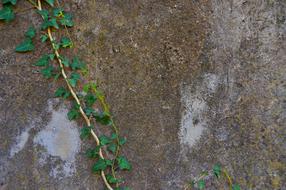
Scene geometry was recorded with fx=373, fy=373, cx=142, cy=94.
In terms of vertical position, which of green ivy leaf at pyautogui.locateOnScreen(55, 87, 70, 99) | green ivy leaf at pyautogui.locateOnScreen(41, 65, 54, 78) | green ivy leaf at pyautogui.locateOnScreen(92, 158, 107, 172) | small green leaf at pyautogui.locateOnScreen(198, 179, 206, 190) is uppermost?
green ivy leaf at pyautogui.locateOnScreen(41, 65, 54, 78)

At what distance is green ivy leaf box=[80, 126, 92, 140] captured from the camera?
1.66 metres

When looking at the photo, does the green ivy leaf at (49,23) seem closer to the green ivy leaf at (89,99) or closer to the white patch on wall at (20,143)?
the green ivy leaf at (89,99)

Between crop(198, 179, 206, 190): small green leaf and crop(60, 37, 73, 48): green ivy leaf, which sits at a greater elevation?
crop(60, 37, 73, 48): green ivy leaf

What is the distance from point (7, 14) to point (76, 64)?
384 millimetres

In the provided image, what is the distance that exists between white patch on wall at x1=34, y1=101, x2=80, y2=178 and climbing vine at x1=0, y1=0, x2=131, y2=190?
41 mm

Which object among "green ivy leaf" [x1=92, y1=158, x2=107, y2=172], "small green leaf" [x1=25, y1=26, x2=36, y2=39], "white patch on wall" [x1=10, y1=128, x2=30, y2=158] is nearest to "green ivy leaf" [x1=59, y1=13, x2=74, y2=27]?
"small green leaf" [x1=25, y1=26, x2=36, y2=39]

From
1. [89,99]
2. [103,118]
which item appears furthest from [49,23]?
[103,118]

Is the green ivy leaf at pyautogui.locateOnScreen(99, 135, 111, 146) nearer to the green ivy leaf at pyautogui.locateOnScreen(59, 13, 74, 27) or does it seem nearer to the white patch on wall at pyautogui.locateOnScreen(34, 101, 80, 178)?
the white patch on wall at pyautogui.locateOnScreen(34, 101, 80, 178)

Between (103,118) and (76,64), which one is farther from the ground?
(76,64)

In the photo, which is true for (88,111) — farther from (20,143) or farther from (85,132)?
(20,143)

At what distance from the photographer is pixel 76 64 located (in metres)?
1.69

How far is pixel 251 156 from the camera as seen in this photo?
165 cm

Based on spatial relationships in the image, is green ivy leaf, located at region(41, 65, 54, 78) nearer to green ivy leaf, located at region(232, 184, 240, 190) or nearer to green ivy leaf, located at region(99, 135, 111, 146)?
green ivy leaf, located at region(99, 135, 111, 146)

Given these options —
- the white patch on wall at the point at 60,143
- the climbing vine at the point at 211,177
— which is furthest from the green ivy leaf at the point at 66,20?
the climbing vine at the point at 211,177
